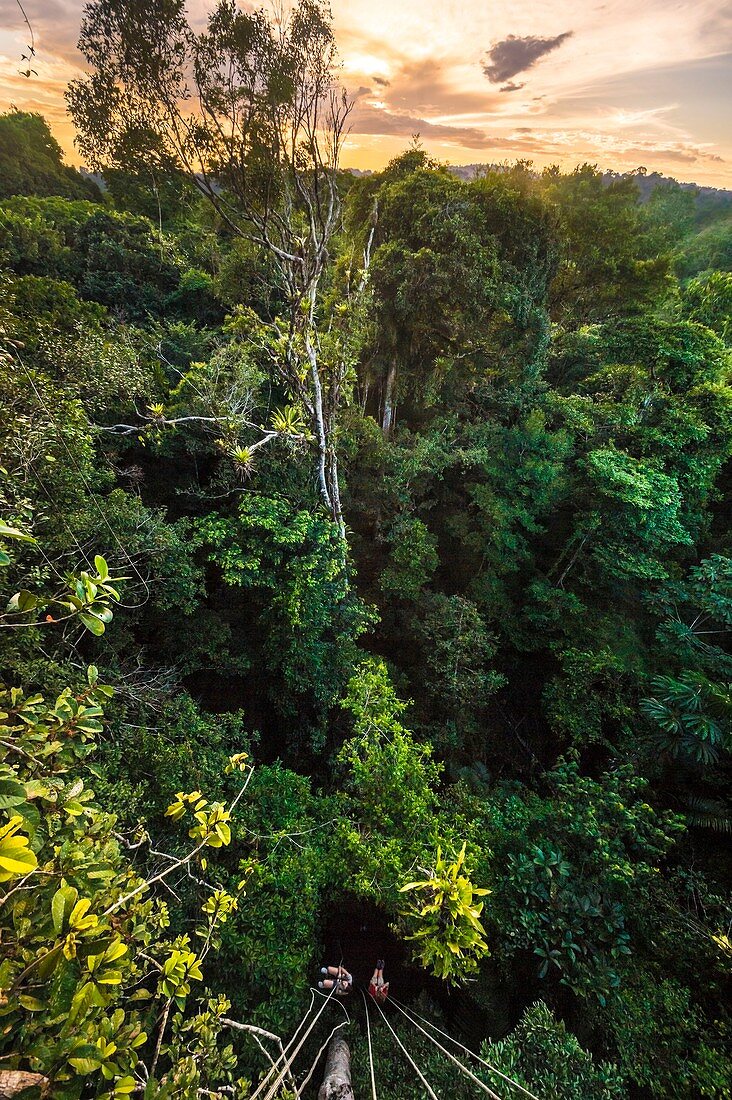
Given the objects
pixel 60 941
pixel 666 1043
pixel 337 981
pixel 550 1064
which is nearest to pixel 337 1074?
pixel 337 981

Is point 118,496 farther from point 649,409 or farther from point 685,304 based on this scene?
point 685,304

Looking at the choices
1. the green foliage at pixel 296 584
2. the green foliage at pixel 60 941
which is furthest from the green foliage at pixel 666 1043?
the green foliage at pixel 296 584

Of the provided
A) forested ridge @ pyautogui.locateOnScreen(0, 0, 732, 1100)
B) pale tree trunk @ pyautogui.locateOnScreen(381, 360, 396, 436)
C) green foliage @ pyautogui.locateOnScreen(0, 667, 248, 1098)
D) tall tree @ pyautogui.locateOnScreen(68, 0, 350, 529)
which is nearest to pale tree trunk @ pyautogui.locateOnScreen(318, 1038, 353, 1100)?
forested ridge @ pyautogui.locateOnScreen(0, 0, 732, 1100)

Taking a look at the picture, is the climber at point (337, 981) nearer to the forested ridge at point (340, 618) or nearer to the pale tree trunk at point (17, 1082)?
the forested ridge at point (340, 618)

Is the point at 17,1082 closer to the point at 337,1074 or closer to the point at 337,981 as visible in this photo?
the point at 337,1074

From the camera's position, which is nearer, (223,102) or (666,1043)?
(666,1043)
